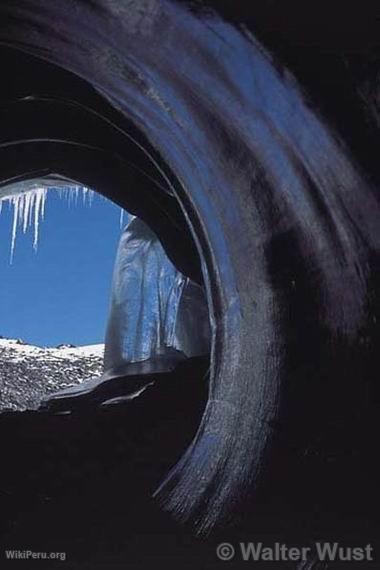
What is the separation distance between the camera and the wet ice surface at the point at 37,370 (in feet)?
16.5

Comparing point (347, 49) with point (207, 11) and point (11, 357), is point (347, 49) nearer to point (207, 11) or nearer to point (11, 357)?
point (207, 11)

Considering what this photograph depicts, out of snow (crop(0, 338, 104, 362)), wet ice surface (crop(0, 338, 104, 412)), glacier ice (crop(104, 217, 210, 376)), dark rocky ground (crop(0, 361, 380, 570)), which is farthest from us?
snow (crop(0, 338, 104, 362))

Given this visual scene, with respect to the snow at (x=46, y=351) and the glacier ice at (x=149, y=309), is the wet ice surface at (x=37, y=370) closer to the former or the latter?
the snow at (x=46, y=351)

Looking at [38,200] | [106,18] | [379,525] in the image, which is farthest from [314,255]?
[38,200]

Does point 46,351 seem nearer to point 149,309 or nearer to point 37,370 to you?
point 37,370

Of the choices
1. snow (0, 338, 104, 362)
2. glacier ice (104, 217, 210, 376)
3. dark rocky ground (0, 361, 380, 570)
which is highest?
snow (0, 338, 104, 362)

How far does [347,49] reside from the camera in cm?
174

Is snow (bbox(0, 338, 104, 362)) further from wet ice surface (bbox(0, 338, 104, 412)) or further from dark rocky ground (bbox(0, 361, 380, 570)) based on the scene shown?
dark rocky ground (bbox(0, 361, 380, 570))

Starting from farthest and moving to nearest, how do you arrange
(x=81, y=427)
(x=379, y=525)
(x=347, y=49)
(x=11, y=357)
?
(x=11, y=357) < (x=81, y=427) < (x=347, y=49) < (x=379, y=525)

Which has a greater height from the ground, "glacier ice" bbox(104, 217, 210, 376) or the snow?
the snow

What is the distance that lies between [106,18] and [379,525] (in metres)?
1.44

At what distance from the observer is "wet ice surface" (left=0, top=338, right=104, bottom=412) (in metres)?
5.04

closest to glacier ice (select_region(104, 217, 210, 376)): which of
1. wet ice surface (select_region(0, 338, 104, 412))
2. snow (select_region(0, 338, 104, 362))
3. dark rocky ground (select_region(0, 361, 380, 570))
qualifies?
wet ice surface (select_region(0, 338, 104, 412))

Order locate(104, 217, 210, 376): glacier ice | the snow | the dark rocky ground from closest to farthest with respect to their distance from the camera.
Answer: the dark rocky ground, locate(104, 217, 210, 376): glacier ice, the snow
